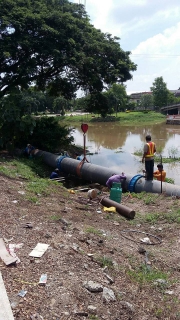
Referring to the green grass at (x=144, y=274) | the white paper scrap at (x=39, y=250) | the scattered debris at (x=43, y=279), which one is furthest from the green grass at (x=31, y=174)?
the scattered debris at (x=43, y=279)

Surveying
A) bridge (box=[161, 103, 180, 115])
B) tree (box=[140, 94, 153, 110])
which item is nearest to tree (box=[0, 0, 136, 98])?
bridge (box=[161, 103, 180, 115])

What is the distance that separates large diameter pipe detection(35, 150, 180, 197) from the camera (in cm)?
845

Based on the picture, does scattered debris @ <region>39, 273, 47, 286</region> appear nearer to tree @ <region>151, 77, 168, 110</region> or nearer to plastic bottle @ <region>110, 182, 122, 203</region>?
plastic bottle @ <region>110, 182, 122, 203</region>

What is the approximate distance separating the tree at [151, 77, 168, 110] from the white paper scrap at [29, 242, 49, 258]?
6356 cm

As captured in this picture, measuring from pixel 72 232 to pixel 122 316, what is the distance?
2.05 metres

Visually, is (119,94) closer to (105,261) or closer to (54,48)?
(54,48)

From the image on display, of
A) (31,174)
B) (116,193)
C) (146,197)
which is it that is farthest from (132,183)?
(31,174)

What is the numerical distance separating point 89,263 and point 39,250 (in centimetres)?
71

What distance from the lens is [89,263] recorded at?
165 inches

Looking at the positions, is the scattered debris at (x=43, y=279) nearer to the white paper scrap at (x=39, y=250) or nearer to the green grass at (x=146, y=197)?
the white paper scrap at (x=39, y=250)

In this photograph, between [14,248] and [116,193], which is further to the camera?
[116,193]

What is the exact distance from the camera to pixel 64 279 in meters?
3.67

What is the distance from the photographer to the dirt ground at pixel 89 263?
332 cm

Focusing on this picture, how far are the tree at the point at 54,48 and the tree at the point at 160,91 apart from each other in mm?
47776
